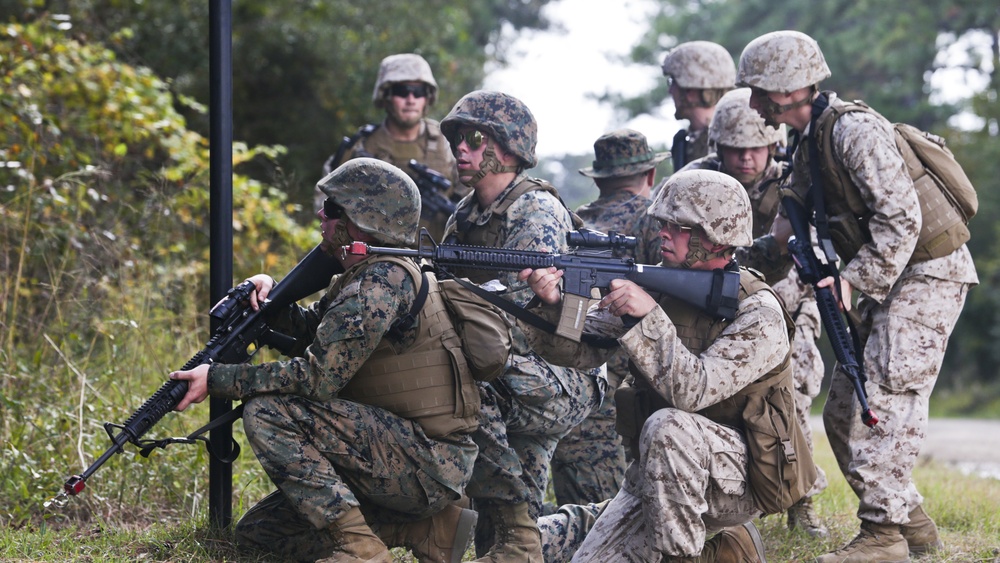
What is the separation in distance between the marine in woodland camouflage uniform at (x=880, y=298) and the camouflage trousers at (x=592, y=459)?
→ 1080 mm

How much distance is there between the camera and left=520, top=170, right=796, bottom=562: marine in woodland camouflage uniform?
14.0 feet

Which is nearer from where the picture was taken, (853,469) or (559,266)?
(559,266)

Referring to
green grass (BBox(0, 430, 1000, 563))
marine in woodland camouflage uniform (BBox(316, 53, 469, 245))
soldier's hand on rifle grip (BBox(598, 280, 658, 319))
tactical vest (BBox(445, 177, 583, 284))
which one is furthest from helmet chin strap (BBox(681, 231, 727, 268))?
marine in woodland camouflage uniform (BBox(316, 53, 469, 245))

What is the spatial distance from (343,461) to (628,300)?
1229 millimetres

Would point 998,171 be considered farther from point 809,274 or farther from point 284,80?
point 809,274

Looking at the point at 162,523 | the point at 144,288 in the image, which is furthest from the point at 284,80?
the point at 162,523

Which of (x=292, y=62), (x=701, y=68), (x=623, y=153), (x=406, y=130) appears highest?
(x=292, y=62)

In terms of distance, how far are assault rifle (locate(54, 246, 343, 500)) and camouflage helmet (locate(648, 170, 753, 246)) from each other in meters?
1.41

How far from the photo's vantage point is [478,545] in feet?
16.7

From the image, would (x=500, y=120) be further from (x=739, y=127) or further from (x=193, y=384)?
(x=193, y=384)

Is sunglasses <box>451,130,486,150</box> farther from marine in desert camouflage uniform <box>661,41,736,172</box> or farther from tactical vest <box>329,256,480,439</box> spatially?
marine in desert camouflage uniform <box>661,41,736,172</box>

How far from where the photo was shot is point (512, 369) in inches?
189

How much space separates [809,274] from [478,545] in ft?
6.36

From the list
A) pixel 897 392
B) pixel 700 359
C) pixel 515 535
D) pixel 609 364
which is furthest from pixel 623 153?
pixel 515 535
